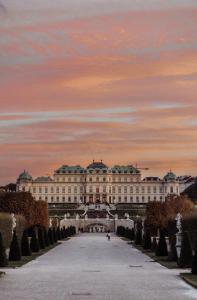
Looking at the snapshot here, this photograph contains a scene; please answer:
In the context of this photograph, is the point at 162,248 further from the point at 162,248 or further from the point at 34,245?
the point at 34,245

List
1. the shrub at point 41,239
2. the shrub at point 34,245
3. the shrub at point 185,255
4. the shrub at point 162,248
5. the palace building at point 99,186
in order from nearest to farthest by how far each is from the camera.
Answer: the shrub at point 185,255 → the shrub at point 162,248 → the shrub at point 34,245 → the shrub at point 41,239 → the palace building at point 99,186

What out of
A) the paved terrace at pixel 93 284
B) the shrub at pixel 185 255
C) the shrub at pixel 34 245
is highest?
the shrub at pixel 34 245

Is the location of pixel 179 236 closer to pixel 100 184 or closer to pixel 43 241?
pixel 43 241

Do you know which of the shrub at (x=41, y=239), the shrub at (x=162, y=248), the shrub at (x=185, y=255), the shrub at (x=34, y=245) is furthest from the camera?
the shrub at (x=41, y=239)

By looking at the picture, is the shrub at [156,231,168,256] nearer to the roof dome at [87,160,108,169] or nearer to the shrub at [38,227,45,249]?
the shrub at [38,227,45,249]

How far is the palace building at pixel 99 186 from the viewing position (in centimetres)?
19088

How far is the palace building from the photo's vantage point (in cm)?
19088

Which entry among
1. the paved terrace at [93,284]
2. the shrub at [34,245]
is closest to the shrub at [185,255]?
the paved terrace at [93,284]

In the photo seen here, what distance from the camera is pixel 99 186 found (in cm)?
19225

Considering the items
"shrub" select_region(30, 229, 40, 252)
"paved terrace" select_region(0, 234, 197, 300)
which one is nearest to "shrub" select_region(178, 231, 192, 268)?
"paved terrace" select_region(0, 234, 197, 300)

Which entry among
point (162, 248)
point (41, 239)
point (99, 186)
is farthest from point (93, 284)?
point (99, 186)

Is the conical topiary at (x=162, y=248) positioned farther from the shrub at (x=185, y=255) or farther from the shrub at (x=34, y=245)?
the shrub at (x=185, y=255)

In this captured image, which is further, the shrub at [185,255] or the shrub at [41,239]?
the shrub at [41,239]

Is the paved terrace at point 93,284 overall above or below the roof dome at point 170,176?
below
